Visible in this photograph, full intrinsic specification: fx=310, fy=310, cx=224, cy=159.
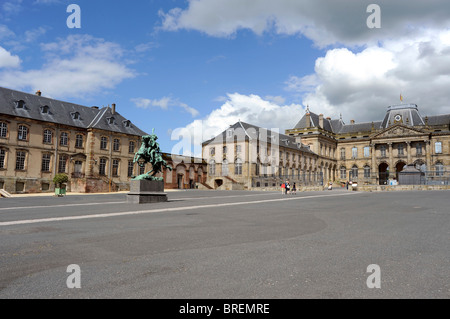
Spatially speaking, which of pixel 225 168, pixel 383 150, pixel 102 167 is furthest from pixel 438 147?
pixel 102 167

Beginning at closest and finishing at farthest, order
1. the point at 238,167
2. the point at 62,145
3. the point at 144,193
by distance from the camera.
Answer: the point at 144,193
the point at 62,145
the point at 238,167

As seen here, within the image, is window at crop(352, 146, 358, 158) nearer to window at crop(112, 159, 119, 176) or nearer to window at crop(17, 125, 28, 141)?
window at crop(112, 159, 119, 176)

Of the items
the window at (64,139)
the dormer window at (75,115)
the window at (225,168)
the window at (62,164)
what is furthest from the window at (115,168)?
the window at (225,168)

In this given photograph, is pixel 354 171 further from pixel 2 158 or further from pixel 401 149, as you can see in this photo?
pixel 2 158

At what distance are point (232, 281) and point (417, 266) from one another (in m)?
2.96

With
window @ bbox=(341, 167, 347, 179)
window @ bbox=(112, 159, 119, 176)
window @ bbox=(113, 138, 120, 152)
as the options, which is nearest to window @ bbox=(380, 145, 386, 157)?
window @ bbox=(341, 167, 347, 179)

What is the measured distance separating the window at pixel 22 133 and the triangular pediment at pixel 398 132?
71.6m

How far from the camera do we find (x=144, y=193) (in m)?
18.4

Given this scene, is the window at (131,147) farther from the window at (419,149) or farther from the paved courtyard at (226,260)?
the window at (419,149)

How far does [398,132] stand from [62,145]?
69609 mm

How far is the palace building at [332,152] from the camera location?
55188mm

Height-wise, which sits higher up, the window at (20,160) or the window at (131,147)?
the window at (131,147)

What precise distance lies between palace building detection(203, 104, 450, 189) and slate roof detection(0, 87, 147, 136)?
17.2 m
